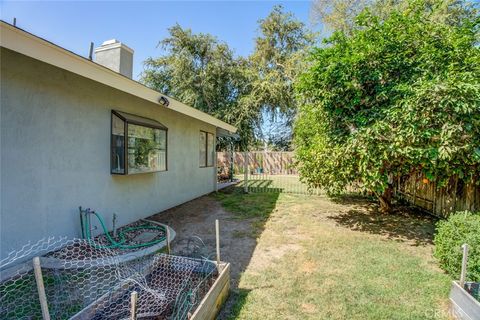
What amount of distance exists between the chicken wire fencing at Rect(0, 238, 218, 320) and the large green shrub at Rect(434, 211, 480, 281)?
2.94m

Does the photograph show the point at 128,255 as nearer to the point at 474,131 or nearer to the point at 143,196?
the point at 143,196

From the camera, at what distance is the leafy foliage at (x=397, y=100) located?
4.14 metres

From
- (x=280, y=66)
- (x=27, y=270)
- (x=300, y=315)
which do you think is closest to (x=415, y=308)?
(x=300, y=315)

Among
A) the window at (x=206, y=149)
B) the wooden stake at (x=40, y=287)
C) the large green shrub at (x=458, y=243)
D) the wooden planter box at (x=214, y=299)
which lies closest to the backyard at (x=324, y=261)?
the wooden planter box at (x=214, y=299)

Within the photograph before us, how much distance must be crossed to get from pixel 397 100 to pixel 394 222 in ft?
10.4

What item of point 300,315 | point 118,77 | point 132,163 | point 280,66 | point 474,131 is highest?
point 280,66

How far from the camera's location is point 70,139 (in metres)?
4.11

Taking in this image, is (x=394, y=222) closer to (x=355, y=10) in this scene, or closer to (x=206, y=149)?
(x=206, y=149)

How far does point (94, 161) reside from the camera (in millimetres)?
4578

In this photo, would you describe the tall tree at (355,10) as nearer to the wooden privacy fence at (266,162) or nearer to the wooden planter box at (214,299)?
the wooden privacy fence at (266,162)

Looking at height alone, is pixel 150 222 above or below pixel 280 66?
below

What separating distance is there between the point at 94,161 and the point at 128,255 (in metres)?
1.83

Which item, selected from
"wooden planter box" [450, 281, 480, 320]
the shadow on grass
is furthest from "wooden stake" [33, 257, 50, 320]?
the shadow on grass

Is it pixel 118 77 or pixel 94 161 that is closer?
pixel 118 77
